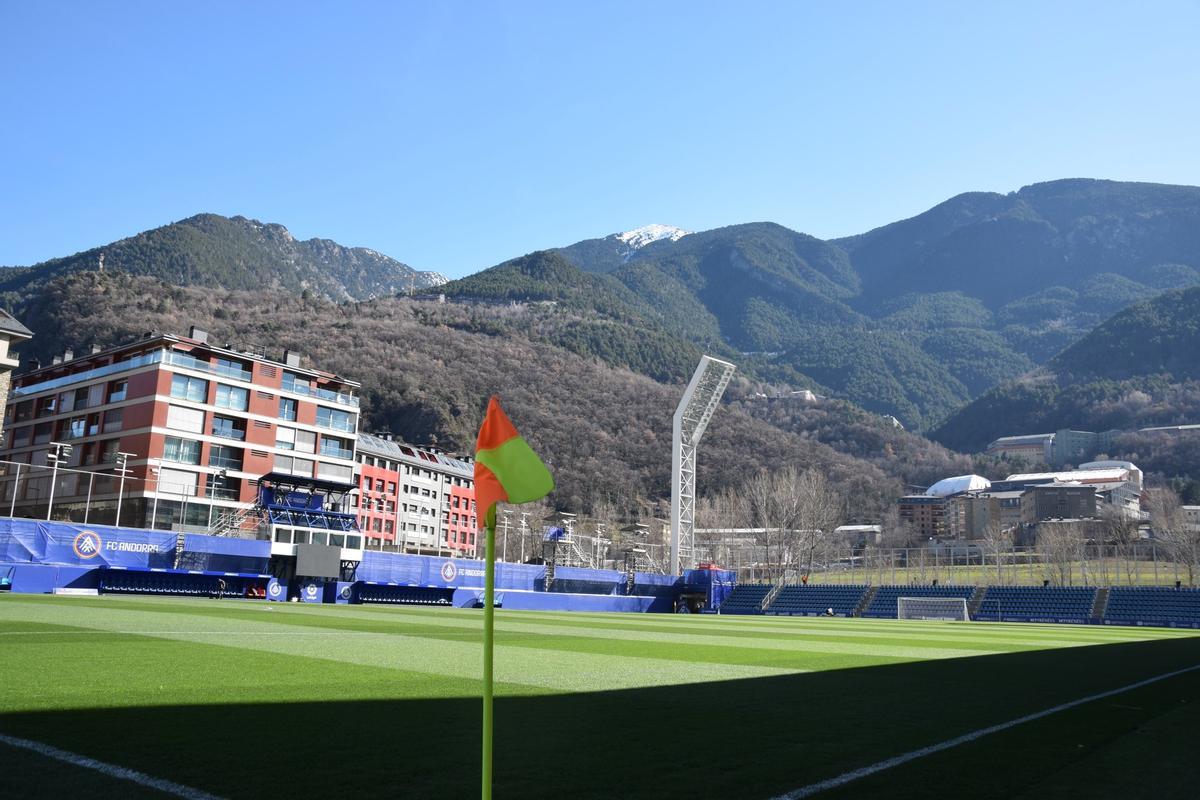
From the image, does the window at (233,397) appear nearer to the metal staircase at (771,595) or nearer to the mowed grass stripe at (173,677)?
the metal staircase at (771,595)

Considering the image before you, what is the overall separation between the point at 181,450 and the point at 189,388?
4.79 metres

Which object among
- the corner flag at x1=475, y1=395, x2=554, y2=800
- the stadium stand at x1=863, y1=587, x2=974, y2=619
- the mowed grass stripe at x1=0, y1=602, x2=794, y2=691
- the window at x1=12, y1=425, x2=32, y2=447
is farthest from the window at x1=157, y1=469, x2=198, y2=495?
the corner flag at x1=475, y1=395, x2=554, y2=800

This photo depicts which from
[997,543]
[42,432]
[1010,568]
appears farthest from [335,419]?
[997,543]

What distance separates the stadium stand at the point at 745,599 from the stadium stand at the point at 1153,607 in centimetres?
2201

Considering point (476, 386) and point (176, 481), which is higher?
point (476, 386)

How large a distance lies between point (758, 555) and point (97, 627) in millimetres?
79519

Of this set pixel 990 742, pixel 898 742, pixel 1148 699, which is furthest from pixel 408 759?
pixel 1148 699

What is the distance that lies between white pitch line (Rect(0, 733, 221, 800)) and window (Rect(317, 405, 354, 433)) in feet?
244

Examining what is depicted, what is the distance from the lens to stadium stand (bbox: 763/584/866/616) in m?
61.8

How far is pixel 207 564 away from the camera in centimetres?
4191

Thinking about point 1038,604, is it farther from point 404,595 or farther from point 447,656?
point 447,656

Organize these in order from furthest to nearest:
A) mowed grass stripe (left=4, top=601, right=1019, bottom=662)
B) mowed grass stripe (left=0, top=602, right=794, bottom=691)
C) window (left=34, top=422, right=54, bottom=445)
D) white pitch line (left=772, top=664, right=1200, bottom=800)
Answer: window (left=34, top=422, right=54, bottom=445)
mowed grass stripe (left=4, top=601, right=1019, bottom=662)
mowed grass stripe (left=0, top=602, right=794, bottom=691)
white pitch line (left=772, top=664, right=1200, bottom=800)

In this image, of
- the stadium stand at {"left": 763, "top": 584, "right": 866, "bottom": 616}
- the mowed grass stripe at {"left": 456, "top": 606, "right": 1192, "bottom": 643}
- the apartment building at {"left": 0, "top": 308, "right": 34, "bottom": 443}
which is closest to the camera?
the mowed grass stripe at {"left": 456, "top": 606, "right": 1192, "bottom": 643}

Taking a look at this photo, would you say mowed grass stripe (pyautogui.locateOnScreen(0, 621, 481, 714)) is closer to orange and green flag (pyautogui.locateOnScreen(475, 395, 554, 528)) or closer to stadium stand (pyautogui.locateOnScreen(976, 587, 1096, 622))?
orange and green flag (pyautogui.locateOnScreen(475, 395, 554, 528))
